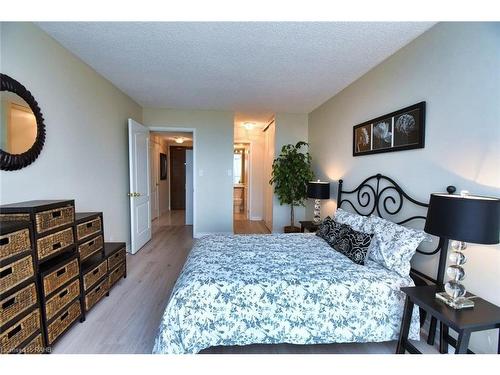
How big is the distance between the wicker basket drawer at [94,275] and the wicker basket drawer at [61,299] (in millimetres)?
96

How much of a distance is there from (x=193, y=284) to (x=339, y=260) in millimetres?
1183

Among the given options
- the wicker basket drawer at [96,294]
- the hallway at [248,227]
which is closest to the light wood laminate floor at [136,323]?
the wicker basket drawer at [96,294]

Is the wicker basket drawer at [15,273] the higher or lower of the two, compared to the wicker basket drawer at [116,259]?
higher

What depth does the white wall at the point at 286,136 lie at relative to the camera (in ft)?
15.0

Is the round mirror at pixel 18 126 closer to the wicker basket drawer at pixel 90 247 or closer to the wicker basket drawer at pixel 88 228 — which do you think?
the wicker basket drawer at pixel 88 228

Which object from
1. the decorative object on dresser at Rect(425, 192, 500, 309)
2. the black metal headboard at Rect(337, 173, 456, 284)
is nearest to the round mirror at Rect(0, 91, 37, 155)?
the decorative object on dresser at Rect(425, 192, 500, 309)

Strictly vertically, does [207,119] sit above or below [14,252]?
above

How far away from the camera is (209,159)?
4539mm

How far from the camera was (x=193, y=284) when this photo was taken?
1560mm

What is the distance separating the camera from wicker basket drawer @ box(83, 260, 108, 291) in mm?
2014

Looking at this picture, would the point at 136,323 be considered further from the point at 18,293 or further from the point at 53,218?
the point at 53,218

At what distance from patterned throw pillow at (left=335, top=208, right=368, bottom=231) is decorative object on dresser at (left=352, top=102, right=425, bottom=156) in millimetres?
731

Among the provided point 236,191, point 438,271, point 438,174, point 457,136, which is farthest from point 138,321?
point 236,191
